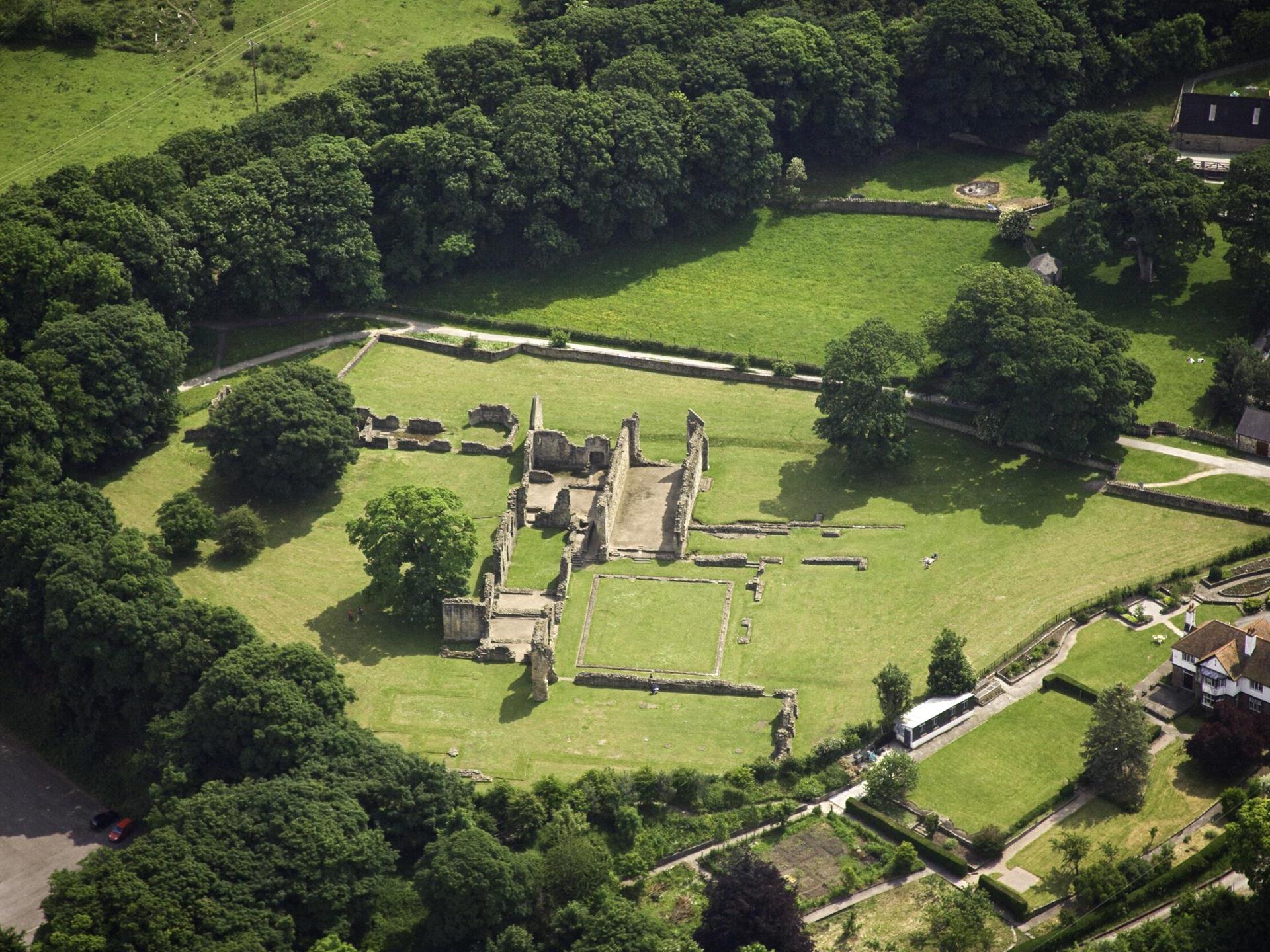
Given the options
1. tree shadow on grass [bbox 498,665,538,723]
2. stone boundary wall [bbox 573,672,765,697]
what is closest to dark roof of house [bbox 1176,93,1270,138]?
stone boundary wall [bbox 573,672,765,697]

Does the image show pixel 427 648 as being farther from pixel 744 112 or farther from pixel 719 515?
pixel 744 112

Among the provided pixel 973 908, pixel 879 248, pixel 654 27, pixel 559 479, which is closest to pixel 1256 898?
pixel 973 908

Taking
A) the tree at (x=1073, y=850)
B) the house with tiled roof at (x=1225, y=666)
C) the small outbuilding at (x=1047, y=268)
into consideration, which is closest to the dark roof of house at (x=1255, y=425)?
the small outbuilding at (x=1047, y=268)

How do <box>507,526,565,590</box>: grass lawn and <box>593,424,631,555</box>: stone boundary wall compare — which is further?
<box>593,424,631,555</box>: stone boundary wall

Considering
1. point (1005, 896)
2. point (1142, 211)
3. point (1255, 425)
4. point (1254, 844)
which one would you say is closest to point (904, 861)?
point (1005, 896)

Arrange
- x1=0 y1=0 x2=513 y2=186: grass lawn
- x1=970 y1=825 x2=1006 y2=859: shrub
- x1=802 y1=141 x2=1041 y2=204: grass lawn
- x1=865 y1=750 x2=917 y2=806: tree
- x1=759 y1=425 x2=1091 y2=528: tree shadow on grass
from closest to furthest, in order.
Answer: x1=970 y1=825 x2=1006 y2=859: shrub, x1=865 y1=750 x2=917 y2=806: tree, x1=759 y1=425 x2=1091 y2=528: tree shadow on grass, x1=802 y1=141 x2=1041 y2=204: grass lawn, x1=0 y1=0 x2=513 y2=186: grass lawn

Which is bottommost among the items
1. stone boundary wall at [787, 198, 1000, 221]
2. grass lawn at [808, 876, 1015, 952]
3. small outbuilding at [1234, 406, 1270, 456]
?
grass lawn at [808, 876, 1015, 952]

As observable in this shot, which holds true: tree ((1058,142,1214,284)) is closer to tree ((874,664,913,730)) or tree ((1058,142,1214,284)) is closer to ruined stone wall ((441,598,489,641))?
tree ((874,664,913,730))
